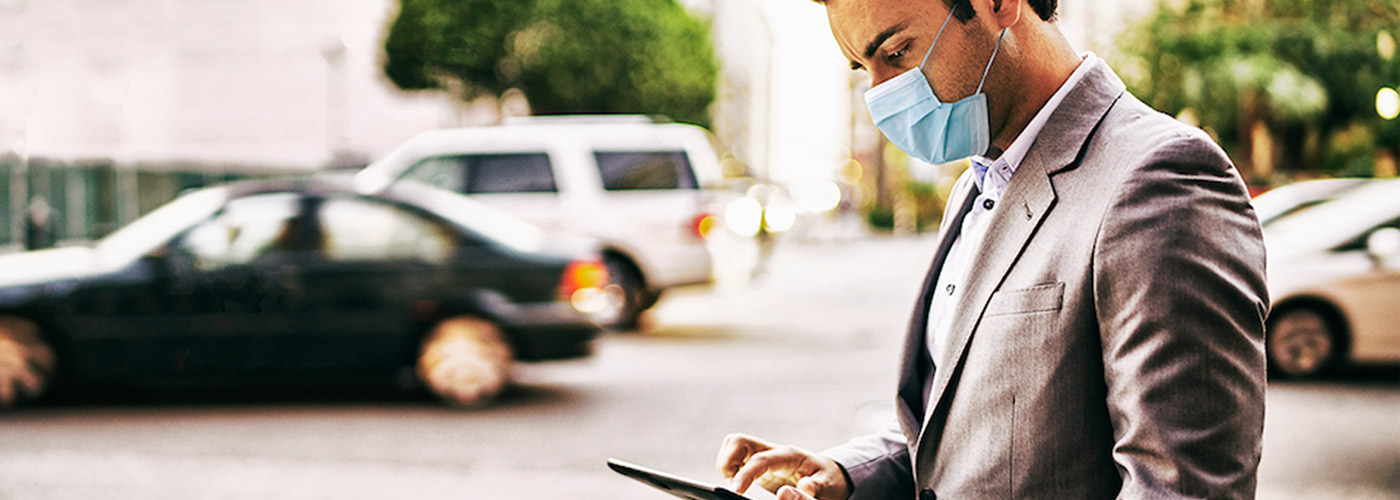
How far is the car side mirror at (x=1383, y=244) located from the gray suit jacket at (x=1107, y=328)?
7.97 metres

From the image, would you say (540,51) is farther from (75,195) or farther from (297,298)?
(297,298)

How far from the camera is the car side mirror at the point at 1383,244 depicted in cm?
834

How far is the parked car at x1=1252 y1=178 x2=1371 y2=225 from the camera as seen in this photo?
9508 mm

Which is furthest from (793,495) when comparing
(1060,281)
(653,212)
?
(653,212)

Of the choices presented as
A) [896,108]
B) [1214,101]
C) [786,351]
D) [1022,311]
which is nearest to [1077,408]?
[1022,311]

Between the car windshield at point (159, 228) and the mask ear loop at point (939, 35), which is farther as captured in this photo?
the car windshield at point (159, 228)

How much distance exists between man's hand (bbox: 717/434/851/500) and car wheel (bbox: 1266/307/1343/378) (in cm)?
780

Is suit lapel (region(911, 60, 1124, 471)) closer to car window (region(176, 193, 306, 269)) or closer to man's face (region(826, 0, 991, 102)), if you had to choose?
man's face (region(826, 0, 991, 102))

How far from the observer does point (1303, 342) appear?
868cm

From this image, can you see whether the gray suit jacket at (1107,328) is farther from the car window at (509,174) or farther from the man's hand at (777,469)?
the car window at (509,174)

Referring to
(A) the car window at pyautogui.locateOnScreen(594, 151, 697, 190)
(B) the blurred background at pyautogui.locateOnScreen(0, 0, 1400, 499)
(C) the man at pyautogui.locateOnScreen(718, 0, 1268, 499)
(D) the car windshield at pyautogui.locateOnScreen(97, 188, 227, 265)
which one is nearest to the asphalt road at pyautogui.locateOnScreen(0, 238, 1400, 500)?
(B) the blurred background at pyautogui.locateOnScreen(0, 0, 1400, 499)

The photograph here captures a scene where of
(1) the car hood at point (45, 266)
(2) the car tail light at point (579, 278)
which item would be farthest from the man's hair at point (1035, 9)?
(1) the car hood at point (45, 266)

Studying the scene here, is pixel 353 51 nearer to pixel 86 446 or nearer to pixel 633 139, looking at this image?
pixel 633 139

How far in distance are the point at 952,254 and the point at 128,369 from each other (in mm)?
7192
